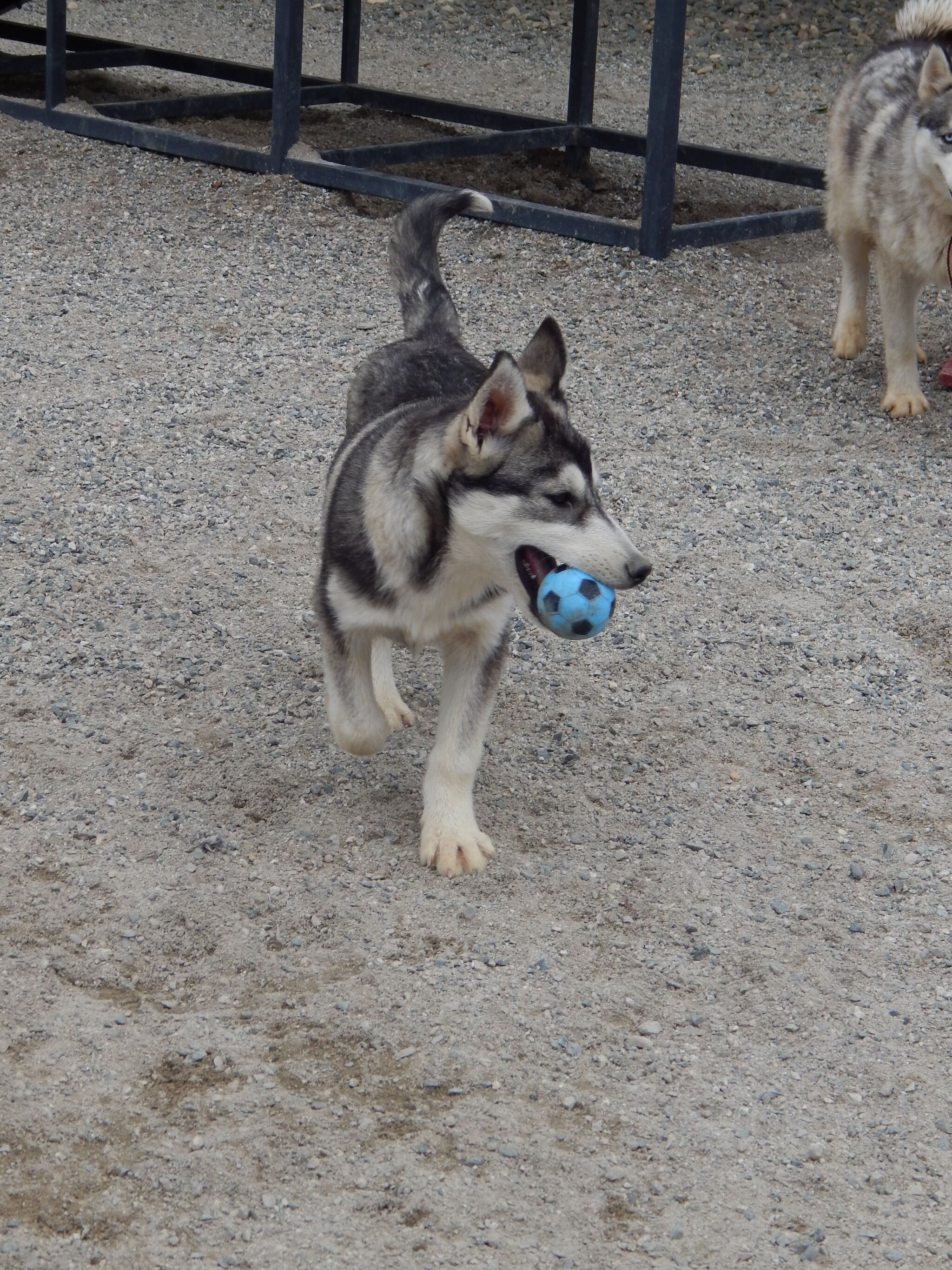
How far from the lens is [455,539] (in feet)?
10.9

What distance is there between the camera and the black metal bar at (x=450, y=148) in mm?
8766

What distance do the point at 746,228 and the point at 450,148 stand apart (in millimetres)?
2010

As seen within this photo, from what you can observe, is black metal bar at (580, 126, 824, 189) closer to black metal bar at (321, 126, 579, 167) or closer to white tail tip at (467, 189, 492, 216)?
black metal bar at (321, 126, 579, 167)

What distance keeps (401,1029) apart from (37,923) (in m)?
0.86

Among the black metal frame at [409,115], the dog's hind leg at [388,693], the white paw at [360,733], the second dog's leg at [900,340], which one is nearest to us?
the white paw at [360,733]

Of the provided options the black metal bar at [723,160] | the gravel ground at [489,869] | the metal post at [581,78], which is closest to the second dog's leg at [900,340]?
the gravel ground at [489,869]

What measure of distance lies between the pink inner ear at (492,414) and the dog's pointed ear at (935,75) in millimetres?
3796

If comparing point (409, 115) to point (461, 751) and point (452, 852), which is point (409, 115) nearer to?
point (461, 751)

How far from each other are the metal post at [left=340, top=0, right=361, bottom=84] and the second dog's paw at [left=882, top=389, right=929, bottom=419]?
18.8 feet

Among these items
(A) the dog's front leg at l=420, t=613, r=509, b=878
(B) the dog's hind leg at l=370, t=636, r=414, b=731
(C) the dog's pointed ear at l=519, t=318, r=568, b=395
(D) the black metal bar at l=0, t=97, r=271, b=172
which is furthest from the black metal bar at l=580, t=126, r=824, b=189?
(A) the dog's front leg at l=420, t=613, r=509, b=878

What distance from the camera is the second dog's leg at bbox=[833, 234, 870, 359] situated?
702 centimetres

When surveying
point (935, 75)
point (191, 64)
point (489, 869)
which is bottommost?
point (489, 869)

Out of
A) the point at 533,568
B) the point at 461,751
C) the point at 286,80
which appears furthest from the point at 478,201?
the point at 286,80

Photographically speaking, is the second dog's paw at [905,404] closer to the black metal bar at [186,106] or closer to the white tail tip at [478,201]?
the white tail tip at [478,201]
